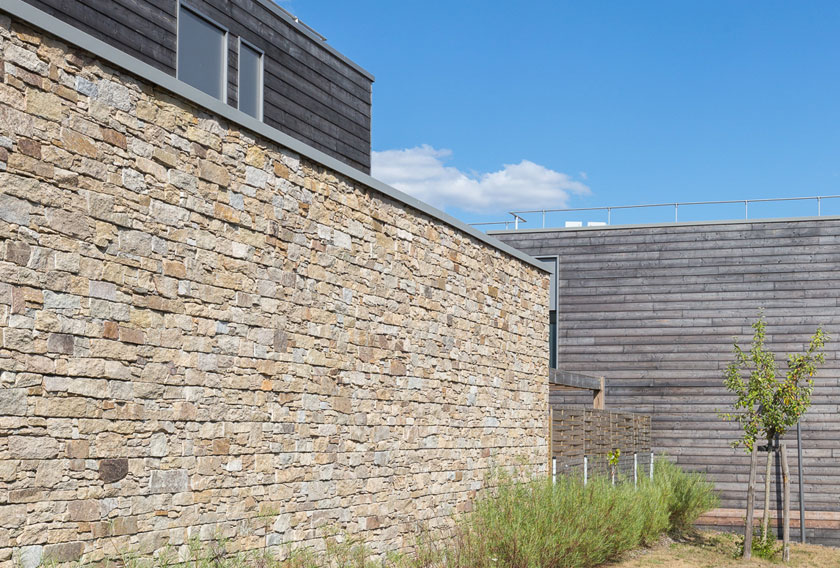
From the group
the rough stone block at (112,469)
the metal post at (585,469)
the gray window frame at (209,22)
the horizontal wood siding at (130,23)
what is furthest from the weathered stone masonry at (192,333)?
the metal post at (585,469)

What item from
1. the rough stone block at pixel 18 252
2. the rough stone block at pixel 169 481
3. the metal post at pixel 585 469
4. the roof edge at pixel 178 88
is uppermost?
the roof edge at pixel 178 88

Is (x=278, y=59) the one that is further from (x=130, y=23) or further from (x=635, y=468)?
(x=635, y=468)

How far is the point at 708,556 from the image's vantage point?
13188 millimetres

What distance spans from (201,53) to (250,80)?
0.85 meters

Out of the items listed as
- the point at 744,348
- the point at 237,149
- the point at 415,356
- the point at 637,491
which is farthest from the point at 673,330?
the point at 237,149

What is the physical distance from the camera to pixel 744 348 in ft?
58.3

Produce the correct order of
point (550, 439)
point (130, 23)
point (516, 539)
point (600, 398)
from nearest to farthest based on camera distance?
point (516, 539)
point (130, 23)
point (550, 439)
point (600, 398)

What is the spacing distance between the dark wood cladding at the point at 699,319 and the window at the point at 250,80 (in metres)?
9.07

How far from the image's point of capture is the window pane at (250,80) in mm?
11610

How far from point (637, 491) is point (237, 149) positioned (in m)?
9.38

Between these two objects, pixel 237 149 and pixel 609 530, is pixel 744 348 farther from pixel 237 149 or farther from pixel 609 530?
pixel 237 149

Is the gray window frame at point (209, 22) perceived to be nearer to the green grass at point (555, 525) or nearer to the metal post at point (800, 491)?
the green grass at point (555, 525)

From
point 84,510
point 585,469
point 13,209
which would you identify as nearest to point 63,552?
point 84,510

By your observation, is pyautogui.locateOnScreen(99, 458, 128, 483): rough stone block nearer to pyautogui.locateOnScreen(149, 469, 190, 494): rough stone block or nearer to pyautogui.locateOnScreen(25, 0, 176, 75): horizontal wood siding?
pyautogui.locateOnScreen(149, 469, 190, 494): rough stone block
